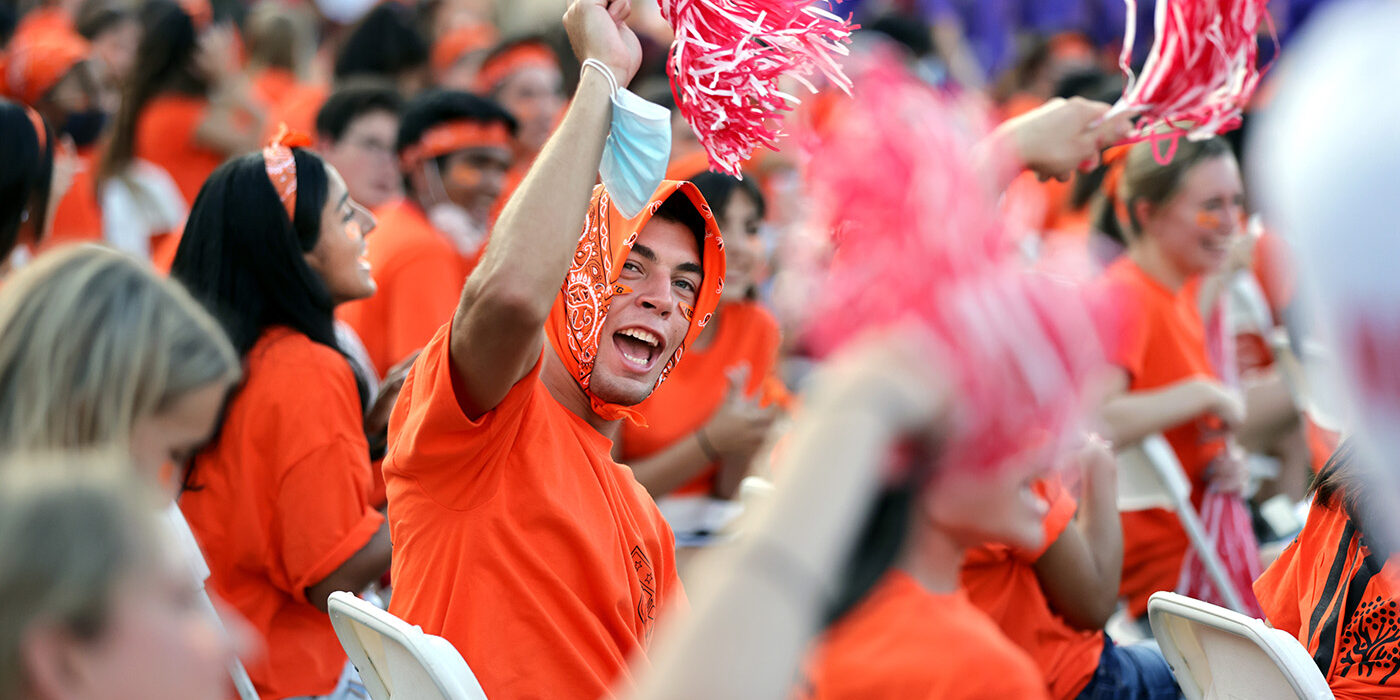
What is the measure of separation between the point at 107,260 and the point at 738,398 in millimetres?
2790

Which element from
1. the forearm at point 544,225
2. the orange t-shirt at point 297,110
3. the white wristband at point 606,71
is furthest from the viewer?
the orange t-shirt at point 297,110

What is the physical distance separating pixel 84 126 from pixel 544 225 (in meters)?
4.67

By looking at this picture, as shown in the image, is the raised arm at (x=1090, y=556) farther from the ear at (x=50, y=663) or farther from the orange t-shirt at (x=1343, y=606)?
the ear at (x=50, y=663)

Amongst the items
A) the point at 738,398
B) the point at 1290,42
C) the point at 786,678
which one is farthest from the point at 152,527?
the point at 1290,42

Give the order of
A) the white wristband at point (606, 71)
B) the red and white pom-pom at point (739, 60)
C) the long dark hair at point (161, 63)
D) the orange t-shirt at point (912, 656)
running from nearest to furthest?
the orange t-shirt at point (912, 656)
the white wristband at point (606, 71)
the red and white pom-pom at point (739, 60)
the long dark hair at point (161, 63)

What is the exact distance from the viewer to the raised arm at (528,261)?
1.92 meters

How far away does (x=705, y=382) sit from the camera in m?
4.47

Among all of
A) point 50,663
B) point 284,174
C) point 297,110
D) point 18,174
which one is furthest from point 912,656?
point 297,110

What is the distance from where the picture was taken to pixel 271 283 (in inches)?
117

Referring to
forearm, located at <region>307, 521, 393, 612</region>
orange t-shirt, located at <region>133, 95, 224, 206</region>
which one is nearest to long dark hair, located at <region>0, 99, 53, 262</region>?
forearm, located at <region>307, 521, 393, 612</region>

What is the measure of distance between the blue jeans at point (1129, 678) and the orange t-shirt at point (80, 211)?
3813mm

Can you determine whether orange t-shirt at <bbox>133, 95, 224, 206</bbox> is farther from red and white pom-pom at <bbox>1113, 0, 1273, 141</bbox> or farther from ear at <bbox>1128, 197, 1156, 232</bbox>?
red and white pom-pom at <bbox>1113, 0, 1273, 141</bbox>

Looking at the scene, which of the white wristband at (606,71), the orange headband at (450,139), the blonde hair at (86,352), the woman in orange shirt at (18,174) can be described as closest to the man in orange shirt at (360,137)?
the orange headband at (450,139)

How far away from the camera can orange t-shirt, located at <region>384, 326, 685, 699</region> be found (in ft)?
7.01
